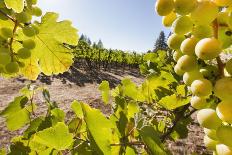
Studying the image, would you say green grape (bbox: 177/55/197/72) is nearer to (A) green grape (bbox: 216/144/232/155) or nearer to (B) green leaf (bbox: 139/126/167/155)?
(A) green grape (bbox: 216/144/232/155)

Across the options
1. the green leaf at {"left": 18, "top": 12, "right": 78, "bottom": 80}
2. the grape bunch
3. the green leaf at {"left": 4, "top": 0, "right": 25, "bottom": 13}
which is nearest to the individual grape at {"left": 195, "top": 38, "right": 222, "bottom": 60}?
the grape bunch

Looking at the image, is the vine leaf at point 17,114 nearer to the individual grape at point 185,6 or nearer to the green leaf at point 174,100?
the green leaf at point 174,100

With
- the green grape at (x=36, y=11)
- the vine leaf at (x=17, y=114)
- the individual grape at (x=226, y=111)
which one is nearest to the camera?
the individual grape at (x=226, y=111)

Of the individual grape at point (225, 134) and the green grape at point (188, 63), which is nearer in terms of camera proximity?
the individual grape at point (225, 134)

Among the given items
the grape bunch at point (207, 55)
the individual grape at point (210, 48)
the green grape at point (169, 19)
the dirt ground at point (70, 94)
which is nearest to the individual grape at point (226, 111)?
the grape bunch at point (207, 55)

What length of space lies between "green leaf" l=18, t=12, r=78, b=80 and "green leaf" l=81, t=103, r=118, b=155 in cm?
58

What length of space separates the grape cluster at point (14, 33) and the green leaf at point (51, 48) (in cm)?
19

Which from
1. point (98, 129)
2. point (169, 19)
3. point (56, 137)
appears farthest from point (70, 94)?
point (169, 19)

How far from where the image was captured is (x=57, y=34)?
167 cm

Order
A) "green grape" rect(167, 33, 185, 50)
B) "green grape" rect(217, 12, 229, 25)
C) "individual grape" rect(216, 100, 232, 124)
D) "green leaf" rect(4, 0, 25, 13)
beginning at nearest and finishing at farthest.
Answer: "individual grape" rect(216, 100, 232, 124) → "green grape" rect(217, 12, 229, 25) → "green grape" rect(167, 33, 185, 50) → "green leaf" rect(4, 0, 25, 13)

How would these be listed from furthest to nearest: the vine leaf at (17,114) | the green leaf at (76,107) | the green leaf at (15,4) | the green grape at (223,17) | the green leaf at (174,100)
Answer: the vine leaf at (17,114), the green leaf at (174,100), the green leaf at (76,107), the green leaf at (15,4), the green grape at (223,17)

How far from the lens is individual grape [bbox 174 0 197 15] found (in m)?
0.80

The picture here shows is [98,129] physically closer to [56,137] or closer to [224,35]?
[56,137]

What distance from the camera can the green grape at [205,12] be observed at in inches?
31.0
